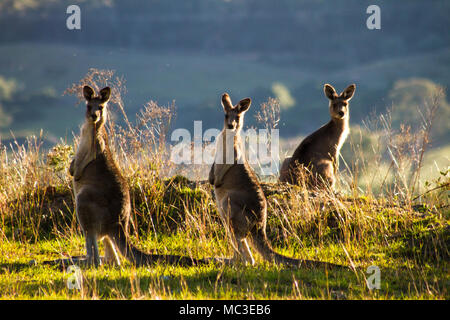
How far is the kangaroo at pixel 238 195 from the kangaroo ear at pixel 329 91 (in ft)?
16.9

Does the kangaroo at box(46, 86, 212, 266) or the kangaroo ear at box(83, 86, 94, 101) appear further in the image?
the kangaroo ear at box(83, 86, 94, 101)

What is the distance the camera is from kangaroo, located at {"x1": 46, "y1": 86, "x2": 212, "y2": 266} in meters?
7.76

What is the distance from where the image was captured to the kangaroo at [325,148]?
12.4 meters

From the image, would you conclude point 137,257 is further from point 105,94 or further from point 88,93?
point 88,93

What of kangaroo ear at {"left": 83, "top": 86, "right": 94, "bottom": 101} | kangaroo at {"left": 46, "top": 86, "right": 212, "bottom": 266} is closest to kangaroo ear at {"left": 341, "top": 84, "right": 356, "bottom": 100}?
kangaroo at {"left": 46, "top": 86, "right": 212, "bottom": 266}

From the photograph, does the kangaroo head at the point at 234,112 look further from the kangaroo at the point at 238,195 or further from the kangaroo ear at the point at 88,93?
the kangaroo ear at the point at 88,93

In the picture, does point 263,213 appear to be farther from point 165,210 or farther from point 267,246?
point 165,210

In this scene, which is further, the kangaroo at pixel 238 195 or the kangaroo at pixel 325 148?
the kangaroo at pixel 325 148

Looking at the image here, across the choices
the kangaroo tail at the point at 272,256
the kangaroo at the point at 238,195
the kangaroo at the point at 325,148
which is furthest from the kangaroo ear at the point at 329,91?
the kangaroo tail at the point at 272,256

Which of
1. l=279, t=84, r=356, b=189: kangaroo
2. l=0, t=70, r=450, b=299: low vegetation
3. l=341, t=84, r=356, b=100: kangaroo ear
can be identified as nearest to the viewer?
l=0, t=70, r=450, b=299: low vegetation

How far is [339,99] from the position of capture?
13.2m

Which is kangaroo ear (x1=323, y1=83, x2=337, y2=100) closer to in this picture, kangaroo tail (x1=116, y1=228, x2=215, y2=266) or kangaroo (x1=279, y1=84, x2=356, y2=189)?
kangaroo (x1=279, y1=84, x2=356, y2=189)
